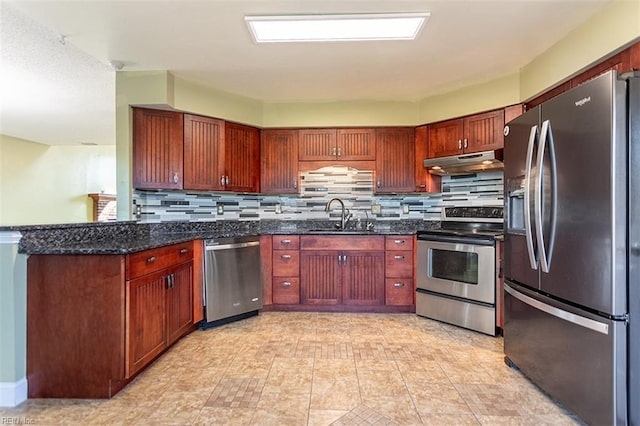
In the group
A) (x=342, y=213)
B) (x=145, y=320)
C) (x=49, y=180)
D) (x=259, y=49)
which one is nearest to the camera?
(x=145, y=320)

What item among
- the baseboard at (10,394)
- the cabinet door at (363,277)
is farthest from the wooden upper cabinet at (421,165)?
the baseboard at (10,394)

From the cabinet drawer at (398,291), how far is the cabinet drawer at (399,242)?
332 mm

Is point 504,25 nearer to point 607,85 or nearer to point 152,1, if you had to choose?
point 607,85

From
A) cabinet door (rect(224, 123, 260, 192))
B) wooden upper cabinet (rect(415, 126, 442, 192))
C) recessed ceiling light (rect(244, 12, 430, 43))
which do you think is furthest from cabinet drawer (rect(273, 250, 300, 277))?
recessed ceiling light (rect(244, 12, 430, 43))

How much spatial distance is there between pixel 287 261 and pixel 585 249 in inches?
101

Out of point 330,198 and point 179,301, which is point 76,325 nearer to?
point 179,301

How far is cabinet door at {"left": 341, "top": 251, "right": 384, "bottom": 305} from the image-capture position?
3566mm

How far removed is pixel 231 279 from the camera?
10.7 feet

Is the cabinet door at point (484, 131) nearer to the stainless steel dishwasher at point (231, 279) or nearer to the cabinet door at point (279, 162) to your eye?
the cabinet door at point (279, 162)

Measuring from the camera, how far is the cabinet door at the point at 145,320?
2070 mm

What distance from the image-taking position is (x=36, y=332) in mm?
1985

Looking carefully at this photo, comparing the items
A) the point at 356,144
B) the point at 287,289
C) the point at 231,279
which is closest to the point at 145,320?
the point at 231,279

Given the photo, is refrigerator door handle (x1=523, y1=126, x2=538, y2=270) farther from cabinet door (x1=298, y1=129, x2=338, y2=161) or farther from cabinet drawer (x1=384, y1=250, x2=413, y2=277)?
cabinet door (x1=298, y1=129, x2=338, y2=161)

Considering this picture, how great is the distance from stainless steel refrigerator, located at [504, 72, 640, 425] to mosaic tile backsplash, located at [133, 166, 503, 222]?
180cm
